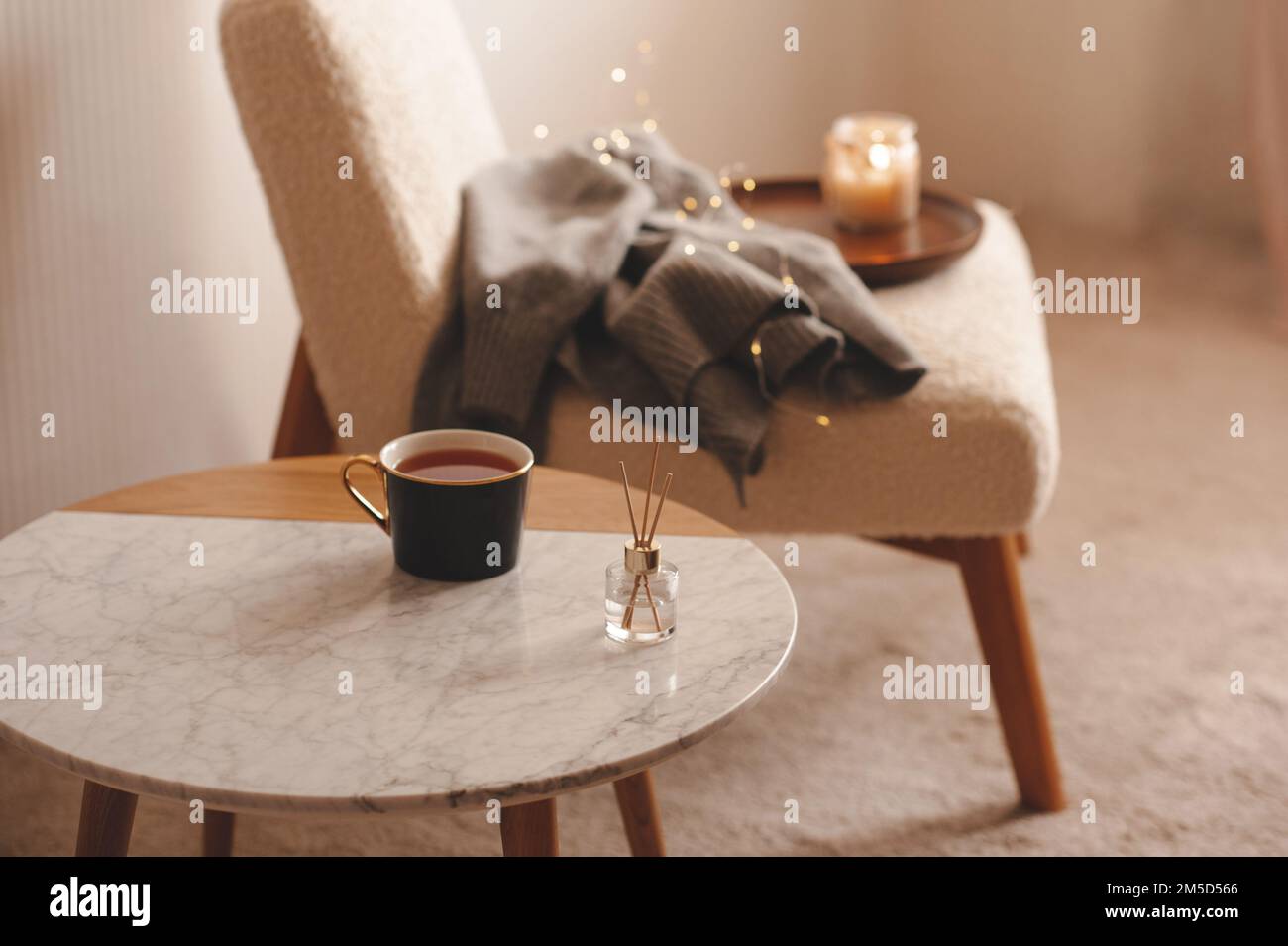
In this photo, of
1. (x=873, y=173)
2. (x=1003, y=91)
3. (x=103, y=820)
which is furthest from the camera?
(x=1003, y=91)

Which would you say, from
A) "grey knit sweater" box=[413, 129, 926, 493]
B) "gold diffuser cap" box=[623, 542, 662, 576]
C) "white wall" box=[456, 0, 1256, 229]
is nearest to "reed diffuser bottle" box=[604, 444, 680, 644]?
"gold diffuser cap" box=[623, 542, 662, 576]

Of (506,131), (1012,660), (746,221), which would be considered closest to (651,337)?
(746,221)

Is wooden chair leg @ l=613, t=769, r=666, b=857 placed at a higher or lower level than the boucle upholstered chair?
lower

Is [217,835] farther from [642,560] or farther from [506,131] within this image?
[506,131]

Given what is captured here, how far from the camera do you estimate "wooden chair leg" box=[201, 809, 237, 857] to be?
123 cm

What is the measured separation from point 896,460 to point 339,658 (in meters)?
0.64

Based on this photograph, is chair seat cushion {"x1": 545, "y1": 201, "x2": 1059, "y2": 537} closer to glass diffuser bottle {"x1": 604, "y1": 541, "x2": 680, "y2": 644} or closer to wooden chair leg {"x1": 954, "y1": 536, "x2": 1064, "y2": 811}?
wooden chair leg {"x1": 954, "y1": 536, "x2": 1064, "y2": 811}

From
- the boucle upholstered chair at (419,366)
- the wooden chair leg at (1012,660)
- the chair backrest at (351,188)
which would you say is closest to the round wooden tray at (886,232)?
the boucle upholstered chair at (419,366)

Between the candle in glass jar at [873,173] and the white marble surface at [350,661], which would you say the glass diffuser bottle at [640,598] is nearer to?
the white marble surface at [350,661]

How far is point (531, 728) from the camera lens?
2.31 ft

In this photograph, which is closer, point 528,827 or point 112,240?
point 528,827

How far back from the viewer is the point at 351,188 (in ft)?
4.06

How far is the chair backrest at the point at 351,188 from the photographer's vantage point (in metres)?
1.22

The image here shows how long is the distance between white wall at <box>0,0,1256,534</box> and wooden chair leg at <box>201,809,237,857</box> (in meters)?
0.36
